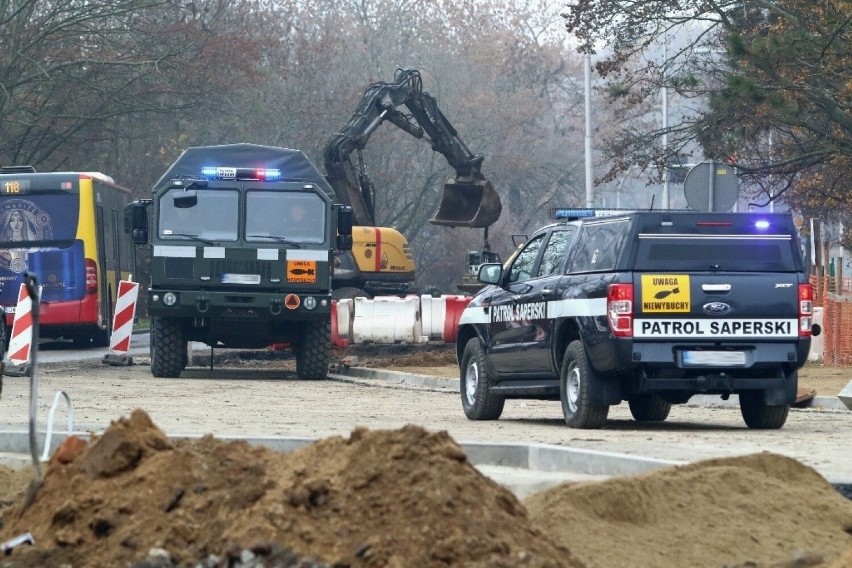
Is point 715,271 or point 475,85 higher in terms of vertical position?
point 475,85

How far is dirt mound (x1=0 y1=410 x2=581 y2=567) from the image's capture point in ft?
19.8

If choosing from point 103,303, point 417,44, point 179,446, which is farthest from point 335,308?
point 417,44

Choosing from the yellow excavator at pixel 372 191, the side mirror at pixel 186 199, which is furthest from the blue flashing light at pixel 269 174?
the yellow excavator at pixel 372 191

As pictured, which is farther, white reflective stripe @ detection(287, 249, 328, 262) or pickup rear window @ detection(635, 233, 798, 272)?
white reflective stripe @ detection(287, 249, 328, 262)

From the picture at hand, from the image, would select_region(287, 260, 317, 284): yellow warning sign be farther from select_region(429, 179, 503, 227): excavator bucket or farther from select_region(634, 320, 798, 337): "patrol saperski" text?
select_region(429, 179, 503, 227): excavator bucket

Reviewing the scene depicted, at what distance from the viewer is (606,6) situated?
29000 millimetres

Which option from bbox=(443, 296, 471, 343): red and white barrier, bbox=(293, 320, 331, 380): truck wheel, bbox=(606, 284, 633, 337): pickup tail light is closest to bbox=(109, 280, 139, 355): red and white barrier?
bbox=(293, 320, 331, 380): truck wheel

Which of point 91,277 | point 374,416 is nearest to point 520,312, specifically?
point 374,416

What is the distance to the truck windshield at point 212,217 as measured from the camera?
918 inches

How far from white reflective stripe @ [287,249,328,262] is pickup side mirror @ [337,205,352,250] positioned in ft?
0.82

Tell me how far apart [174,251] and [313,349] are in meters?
2.49

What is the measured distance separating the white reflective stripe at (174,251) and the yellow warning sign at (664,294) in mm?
11269

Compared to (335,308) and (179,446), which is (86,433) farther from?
(335,308)

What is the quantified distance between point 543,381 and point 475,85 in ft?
205
